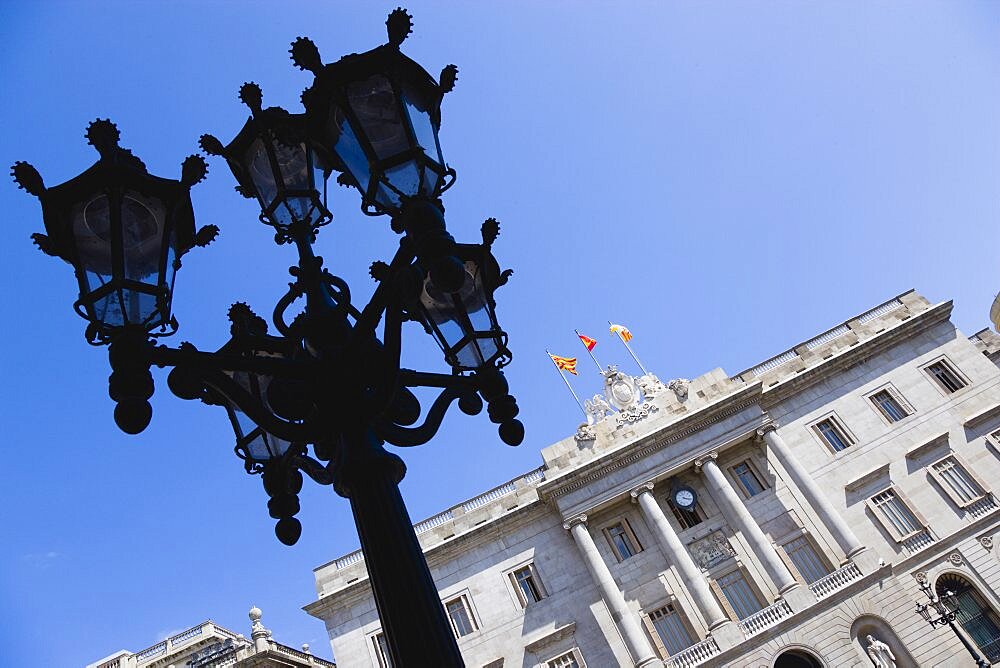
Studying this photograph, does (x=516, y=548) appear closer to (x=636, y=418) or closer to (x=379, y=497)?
(x=636, y=418)

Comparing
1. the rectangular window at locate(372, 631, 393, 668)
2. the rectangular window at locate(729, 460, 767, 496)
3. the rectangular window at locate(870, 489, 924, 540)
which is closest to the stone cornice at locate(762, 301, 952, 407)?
the rectangular window at locate(729, 460, 767, 496)

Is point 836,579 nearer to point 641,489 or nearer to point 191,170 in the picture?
point 641,489

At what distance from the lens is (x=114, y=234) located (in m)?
4.17

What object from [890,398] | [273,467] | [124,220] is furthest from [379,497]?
[890,398]

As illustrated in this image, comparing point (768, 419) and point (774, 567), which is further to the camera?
point (768, 419)

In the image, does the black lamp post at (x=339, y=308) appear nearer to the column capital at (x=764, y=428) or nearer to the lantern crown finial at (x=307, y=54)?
the lantern crown finial at (x=307, y=54)

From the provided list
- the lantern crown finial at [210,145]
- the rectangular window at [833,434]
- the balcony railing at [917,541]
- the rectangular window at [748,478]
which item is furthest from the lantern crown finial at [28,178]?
the rectangular window at [833,434]

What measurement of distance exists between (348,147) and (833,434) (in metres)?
30.6

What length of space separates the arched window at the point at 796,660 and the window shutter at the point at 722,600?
1.99 meters

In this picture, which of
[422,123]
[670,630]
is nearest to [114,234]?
[422,123]

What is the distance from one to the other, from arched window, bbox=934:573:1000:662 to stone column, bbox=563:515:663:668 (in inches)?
437

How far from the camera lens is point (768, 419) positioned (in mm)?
29906

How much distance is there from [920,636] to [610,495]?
1201cm

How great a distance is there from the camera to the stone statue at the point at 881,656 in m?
24.0
